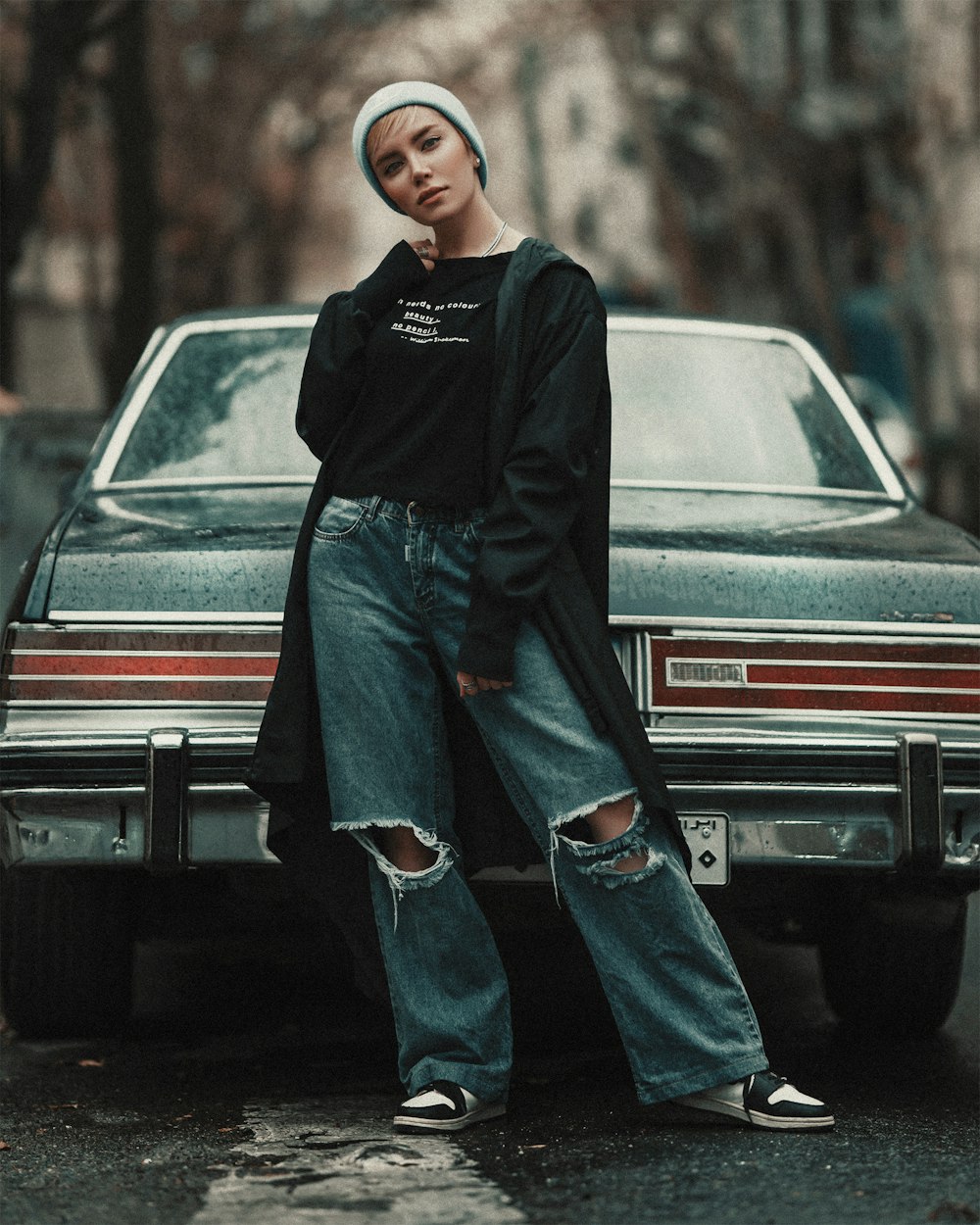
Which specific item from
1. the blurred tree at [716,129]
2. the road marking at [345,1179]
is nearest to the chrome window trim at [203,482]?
the road marking at [345,1179]

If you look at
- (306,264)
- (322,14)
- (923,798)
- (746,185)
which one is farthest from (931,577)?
(306,264)

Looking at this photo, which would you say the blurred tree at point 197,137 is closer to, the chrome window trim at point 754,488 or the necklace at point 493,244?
the chrome window trim at point 754,488

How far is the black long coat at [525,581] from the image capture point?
3.65 m

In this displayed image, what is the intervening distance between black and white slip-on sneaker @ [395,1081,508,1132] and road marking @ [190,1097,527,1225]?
1.1 inches

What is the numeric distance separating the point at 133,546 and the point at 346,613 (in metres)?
0.67

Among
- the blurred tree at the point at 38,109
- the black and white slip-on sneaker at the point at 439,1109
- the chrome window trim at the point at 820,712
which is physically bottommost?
the black and white slip-on sneaker at the point at 439,1109

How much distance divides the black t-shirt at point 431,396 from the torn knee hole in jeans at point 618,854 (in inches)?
24.2

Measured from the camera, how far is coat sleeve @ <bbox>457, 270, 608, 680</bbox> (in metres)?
3.64

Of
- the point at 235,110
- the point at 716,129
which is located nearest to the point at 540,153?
the point at 235,110

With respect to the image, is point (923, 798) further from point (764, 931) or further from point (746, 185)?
point (746, 185)

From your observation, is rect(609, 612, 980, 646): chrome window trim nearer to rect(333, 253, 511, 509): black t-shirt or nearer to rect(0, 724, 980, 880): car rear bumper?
rect(0, 724, 980, 880): car rear bumper

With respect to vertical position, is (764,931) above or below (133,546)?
below

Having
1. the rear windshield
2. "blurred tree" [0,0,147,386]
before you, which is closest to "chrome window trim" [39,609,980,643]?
the rear windshield

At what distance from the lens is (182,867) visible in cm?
400
